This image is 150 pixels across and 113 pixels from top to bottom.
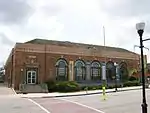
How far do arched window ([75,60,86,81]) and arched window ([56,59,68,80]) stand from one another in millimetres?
2320

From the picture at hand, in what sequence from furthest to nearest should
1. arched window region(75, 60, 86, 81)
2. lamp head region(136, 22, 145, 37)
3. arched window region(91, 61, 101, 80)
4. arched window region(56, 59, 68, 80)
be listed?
arched window region(91, 61, 101, 80), arched window region(75, 60, 86, 81), arched window region(56, 59, 68, 80), lamp head region(136, 22, 145, 37)

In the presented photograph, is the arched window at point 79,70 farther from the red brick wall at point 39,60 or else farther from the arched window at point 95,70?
the arched window at point 95,70

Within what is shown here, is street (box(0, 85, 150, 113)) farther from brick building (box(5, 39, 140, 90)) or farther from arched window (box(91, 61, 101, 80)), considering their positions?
arched window (box(91, 61, 101, 80))

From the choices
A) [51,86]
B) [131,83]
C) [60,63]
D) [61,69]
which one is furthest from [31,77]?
[131,83]

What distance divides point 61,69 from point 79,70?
13.0ft

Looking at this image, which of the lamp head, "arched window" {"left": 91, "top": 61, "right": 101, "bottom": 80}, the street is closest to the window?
"arched window" {"left": 91, "top": 61, "right": 101, "bottom": 80}

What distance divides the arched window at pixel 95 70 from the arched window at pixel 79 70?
2.23 m

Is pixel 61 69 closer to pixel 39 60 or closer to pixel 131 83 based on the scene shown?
pixel 39 60

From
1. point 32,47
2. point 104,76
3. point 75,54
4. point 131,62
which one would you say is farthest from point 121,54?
point 32,47

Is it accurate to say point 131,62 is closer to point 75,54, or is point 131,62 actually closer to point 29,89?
point 75,54

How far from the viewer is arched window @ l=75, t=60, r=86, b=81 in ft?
180

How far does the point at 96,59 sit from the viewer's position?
190 feet

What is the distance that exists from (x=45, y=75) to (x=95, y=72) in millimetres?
11234

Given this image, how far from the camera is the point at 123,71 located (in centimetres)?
6294
